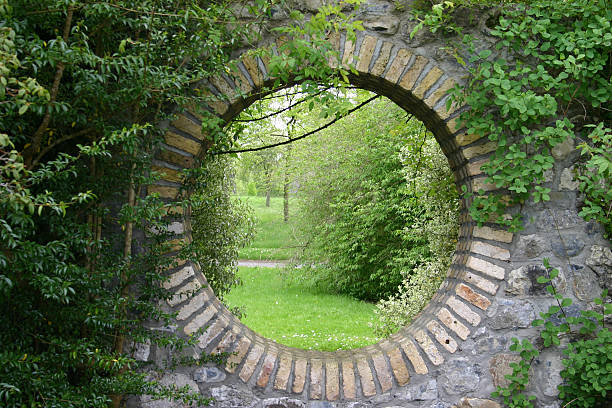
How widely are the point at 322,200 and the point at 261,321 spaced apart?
2.83 metres

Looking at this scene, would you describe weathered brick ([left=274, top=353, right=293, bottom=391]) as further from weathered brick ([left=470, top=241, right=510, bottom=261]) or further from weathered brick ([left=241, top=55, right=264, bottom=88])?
weathered brick ([left=241, top=55, right=264, bottom=88])

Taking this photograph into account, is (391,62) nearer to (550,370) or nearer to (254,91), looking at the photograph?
(254,91)

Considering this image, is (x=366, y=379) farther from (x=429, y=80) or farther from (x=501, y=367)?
(x=429, y=80)

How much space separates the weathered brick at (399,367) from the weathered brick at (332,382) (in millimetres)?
291

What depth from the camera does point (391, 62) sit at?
246cm

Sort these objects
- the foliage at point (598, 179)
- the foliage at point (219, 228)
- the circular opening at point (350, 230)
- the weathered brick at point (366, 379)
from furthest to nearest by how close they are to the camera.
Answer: the circular opening at point (350, 230) < the foliage at point (219, 228) < the weathered brick at point (366, 379) < the foliage at point (598, 179)

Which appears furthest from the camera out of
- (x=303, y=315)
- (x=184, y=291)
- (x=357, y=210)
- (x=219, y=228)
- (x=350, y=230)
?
(x=350, y=230)

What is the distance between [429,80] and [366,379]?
1.59 metres

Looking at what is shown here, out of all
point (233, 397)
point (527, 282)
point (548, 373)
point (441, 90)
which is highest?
point (441, 90)

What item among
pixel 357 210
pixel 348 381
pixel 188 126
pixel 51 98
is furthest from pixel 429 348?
pixel 357 210

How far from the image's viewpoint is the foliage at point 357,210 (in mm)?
7613

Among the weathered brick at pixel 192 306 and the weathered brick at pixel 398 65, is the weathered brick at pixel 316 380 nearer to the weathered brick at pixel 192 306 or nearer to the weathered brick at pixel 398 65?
the weathered brick at pixel 192 306

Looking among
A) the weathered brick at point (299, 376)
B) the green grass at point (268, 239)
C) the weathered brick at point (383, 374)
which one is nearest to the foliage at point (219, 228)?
the weathered brick at point (299, 376)

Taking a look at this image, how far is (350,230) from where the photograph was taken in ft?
27.4
